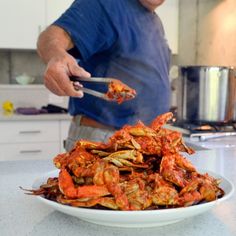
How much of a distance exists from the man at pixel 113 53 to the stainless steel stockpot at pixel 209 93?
0.33 metres

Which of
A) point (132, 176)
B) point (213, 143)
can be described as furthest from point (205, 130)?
point (132, 176)

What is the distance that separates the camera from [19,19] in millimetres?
2979

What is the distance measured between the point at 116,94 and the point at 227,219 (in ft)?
1.29

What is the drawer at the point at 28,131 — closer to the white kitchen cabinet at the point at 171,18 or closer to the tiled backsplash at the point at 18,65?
the tiled backsplash at the point at 18,65

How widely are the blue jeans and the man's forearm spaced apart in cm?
35

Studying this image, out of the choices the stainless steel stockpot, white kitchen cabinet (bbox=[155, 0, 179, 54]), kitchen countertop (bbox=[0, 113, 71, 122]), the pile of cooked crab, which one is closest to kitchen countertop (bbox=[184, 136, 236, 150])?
the stainless steel stockpot

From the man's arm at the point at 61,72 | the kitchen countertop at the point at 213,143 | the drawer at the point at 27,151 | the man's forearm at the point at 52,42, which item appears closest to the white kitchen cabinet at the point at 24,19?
the drawer at the point at 27,151

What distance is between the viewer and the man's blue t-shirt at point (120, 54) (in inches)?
53.7

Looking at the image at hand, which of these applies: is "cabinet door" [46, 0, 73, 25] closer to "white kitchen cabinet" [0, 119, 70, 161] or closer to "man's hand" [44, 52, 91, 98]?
"white kitchen cabinet" [0, 119, 70, 161]

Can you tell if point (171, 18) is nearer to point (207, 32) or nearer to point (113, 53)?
point (207, 32)

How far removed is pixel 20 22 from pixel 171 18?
4.13 ft

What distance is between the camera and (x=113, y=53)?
1493 mm

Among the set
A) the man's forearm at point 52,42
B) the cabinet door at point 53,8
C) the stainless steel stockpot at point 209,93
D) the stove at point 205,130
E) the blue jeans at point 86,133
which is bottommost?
the stove at point 205,130

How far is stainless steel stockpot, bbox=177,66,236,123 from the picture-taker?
1.94 m
